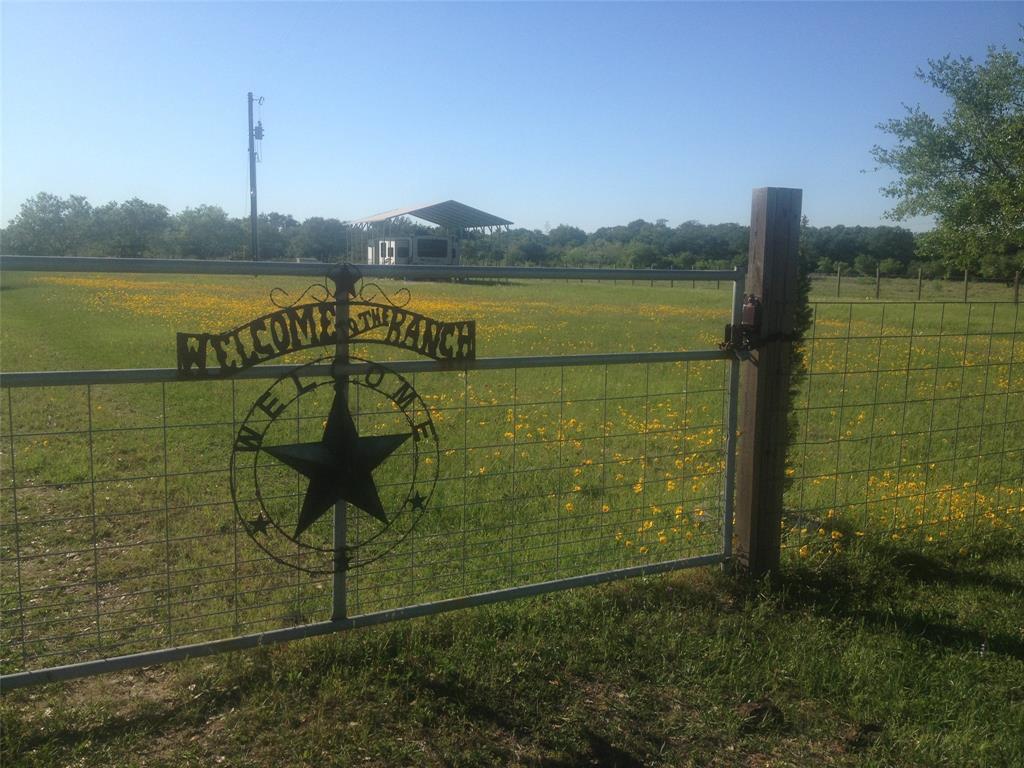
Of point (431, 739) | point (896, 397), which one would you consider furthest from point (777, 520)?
point (896, 397)

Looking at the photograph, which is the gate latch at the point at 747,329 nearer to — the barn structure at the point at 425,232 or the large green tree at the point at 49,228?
the large green tree at the point at 49,228

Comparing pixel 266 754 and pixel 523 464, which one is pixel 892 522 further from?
pixel 266 754

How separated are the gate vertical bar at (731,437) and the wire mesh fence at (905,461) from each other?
443 millimetres

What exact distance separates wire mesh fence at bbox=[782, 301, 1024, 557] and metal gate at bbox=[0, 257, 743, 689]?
0.67 meters

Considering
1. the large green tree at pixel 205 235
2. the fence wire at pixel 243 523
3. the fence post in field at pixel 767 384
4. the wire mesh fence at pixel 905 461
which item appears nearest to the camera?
the fence wire at pixel 243 523

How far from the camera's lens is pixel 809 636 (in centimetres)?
394

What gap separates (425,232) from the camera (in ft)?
134

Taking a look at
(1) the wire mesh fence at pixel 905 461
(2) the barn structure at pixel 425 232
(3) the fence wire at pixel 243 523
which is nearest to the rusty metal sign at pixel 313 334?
(3) the fence wire at pixel 243 523

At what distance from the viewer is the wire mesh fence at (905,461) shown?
5.14m

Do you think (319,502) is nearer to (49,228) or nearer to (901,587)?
(901,587)

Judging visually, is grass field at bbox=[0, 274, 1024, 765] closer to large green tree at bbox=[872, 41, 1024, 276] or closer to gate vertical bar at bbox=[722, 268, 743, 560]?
gate vertical bar at bbox=[722, 268, 743, 560]

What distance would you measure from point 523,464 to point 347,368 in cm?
317

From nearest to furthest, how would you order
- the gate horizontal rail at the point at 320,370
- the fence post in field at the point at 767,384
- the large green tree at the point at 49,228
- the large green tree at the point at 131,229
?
the gate horizontal rail at the point at 320,370, the fence post in field at the point at 767,384, the large green tree at the point at 49,228, the large green tree at the point at 131,229

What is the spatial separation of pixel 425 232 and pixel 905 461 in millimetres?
35141
